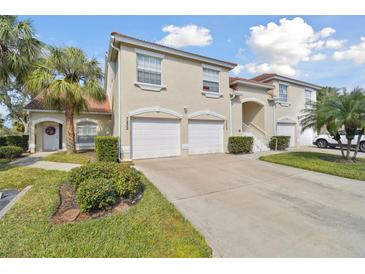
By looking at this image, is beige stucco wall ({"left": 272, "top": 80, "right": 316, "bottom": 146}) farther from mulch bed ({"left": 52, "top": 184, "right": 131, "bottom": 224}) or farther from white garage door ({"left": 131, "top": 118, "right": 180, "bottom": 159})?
mulch bed ({"left": 52, "top": 184, "right": 131, "bottom": 224})

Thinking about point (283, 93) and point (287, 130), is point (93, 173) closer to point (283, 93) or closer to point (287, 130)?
point (287, 130)

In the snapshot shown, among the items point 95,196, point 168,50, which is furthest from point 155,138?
point 95,196

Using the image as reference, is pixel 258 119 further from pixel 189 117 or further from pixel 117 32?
pixel 117 32

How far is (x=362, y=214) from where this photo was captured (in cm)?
421

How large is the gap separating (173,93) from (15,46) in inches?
301

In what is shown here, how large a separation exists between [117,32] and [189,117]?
5.97m

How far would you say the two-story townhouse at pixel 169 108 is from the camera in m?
9.98

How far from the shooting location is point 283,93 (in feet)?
56.9

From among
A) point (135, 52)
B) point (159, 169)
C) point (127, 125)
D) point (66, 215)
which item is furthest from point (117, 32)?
point (66, 215)

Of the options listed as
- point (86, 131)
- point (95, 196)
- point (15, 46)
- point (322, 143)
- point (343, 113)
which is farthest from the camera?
point (322, 143)

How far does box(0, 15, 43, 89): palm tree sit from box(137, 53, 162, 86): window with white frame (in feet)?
16.0

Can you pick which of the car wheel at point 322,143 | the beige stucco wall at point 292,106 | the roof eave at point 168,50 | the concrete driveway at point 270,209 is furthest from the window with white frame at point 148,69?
the car wheel at point 322,143

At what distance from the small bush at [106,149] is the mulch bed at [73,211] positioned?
4.16 meters
